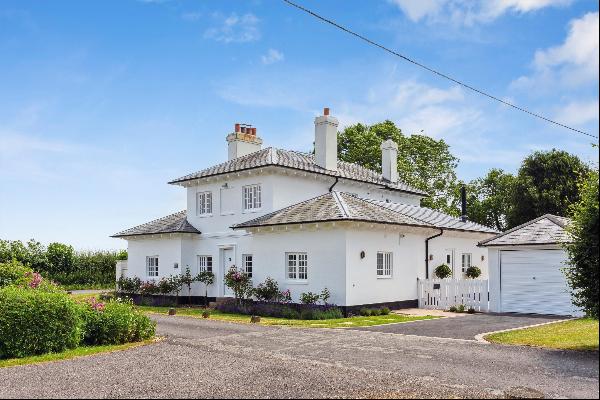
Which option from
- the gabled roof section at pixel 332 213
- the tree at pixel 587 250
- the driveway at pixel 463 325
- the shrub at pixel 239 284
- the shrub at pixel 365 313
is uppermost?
the gabled roof section at pixel 332 213

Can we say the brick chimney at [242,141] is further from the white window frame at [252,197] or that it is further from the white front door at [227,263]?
the white front door at [227,263]

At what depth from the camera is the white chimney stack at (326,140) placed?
2953 centimetres

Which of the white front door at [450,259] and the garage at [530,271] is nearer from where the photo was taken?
the garage at [530,271]

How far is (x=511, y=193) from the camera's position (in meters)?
47.8

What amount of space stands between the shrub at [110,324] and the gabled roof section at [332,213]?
9041mm

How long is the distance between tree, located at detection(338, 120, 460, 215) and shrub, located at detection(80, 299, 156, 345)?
35026mm

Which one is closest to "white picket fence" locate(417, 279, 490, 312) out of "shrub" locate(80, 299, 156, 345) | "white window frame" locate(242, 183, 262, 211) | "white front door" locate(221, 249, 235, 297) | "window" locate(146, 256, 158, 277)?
"white window frame" locate(242, 183, 262, 211)

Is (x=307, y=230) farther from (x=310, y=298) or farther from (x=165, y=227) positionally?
(x=165, y=227)

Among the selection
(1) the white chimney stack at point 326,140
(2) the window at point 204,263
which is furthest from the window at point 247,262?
(1) the white chimney stack at point 326,140

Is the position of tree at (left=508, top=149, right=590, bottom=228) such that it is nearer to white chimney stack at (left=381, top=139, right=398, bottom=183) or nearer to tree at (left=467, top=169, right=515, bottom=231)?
tree at (left=467, top=169, right=515, bottom=231)

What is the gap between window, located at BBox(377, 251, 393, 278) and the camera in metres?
24.6

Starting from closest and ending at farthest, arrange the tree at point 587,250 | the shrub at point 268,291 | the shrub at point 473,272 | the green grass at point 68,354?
the tree at point 587,250
the green grass at point 68,354
the shrub at point 268,291
the shrub at point 473,272

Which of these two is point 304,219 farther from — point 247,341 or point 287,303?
point 247,341

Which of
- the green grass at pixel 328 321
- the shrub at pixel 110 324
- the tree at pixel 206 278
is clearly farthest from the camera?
the tree at pixel 206 278
